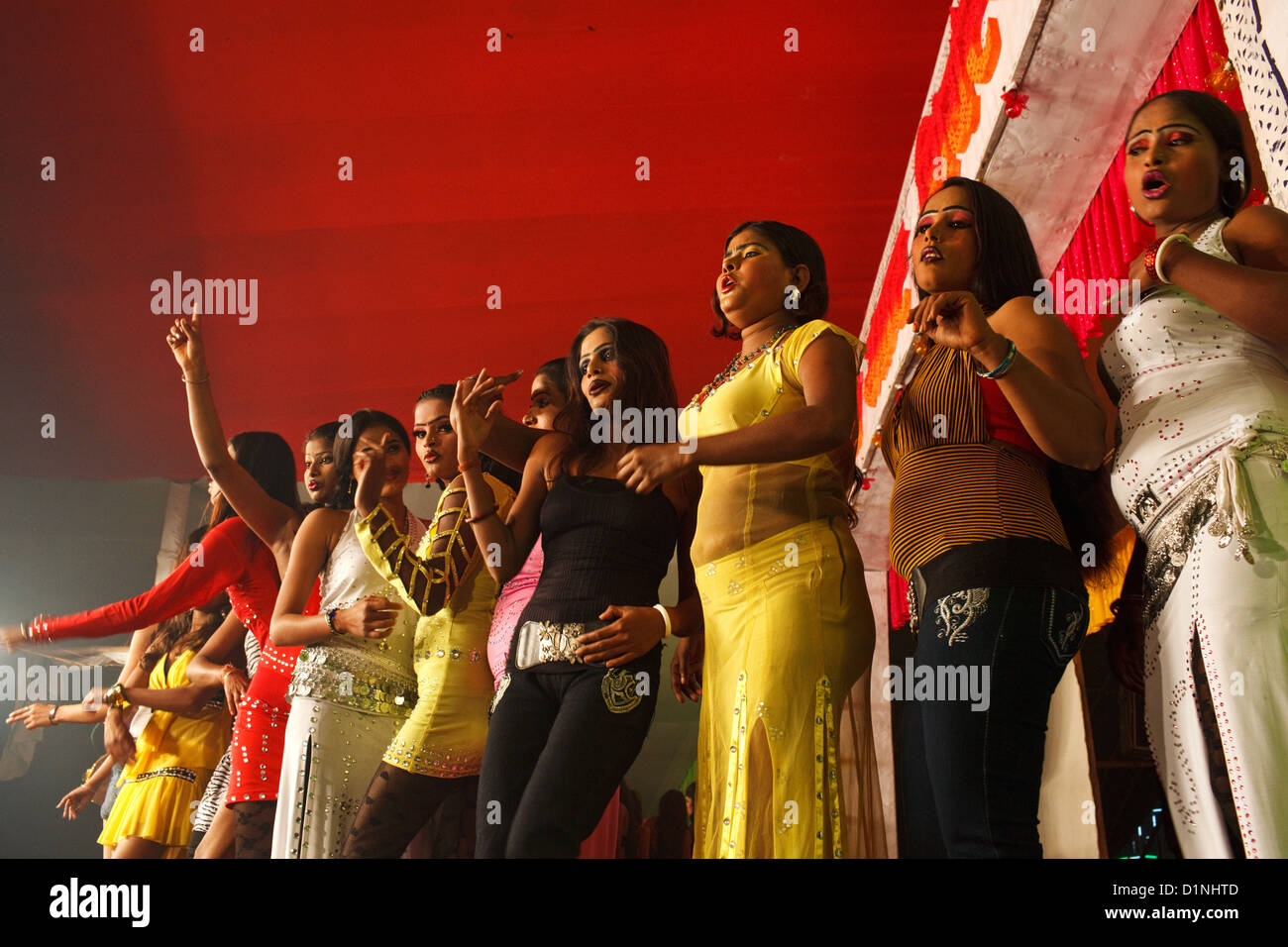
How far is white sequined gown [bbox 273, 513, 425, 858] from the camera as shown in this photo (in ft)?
7.93

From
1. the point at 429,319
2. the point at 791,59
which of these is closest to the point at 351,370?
the point at 429,319

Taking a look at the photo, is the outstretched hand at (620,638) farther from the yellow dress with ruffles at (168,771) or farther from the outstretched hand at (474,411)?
the yellow dress with ruffles at (168,771)

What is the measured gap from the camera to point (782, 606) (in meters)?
1.74

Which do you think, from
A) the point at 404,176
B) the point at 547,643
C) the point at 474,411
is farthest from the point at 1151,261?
the point at 404,176

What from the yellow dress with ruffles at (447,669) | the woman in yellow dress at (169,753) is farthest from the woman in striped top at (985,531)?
the woman in yellow dress at (169,753)

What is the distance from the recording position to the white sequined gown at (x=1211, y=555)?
4.51ft

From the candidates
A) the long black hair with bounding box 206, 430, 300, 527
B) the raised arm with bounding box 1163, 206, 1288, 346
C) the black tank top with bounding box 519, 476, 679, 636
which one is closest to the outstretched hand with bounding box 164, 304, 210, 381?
the long black hair with bounding box 206, 430, 300, 527

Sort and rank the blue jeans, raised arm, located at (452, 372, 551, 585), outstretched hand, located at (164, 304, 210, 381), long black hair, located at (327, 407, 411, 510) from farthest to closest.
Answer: long black hair, located at (327, 407, 411, 510) → outstretched hand, located at (164, 304, 210, 381) → raised arm, located at (452, 372, 551, 585) → the blue jeans

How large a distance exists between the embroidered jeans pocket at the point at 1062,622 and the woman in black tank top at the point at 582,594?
2.24ft

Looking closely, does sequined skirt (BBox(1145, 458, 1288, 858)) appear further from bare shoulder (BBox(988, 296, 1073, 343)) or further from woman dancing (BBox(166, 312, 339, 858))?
woman dancing (BBox(166, 312, 339, 858))

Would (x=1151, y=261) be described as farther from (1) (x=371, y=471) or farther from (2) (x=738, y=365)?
(1) (x=371, y=471)

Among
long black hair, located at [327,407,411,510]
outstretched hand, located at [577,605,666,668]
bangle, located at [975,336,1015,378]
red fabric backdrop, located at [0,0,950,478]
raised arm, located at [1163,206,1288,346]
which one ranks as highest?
red fabric backdrop, located at [0,0,950,478]

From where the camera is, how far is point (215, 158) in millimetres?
4312

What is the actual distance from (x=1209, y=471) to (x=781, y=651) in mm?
658
